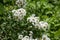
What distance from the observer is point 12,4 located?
191 inches

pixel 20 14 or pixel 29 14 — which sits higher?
pixel 29 14

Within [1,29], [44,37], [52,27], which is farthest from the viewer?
[52,27]

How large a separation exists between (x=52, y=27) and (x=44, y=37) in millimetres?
675

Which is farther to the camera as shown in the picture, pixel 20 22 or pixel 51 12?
pixel 51 12

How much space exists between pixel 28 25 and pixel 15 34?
0.93 feet

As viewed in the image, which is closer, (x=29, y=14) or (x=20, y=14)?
(x=20, y=14)

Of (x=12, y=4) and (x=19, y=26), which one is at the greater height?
(x=12, y=4)

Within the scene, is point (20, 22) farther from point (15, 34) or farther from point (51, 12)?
point (51, 12)

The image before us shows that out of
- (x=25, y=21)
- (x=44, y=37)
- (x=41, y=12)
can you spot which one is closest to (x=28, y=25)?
(x=25, y=21)

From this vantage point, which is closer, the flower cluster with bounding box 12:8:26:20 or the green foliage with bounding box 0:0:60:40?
the flower cluster with bounding box 12:8:26:20

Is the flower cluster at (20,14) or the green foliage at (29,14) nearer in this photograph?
the flower cluster at (20,14)

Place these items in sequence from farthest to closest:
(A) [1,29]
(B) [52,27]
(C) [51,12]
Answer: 1. (C) [51,12]
2. (B) [52,27]
3. (A) [1,29]

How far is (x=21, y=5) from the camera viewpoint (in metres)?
4.22

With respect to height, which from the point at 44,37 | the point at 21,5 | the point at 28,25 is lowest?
the point at 44,37
